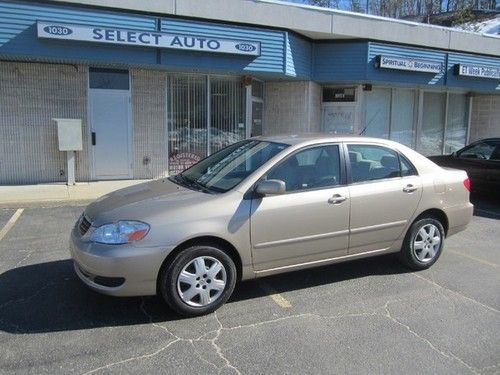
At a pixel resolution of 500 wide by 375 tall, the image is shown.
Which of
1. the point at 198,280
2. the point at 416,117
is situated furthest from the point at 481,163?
the point at 198,280

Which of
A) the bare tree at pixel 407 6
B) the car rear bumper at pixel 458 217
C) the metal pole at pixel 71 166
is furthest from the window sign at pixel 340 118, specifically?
the bare tree at pixel 407 6

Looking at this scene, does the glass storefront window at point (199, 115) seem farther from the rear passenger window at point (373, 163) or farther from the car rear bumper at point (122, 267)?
the car rear bumper at point (122, 267)

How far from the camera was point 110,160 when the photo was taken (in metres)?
11.4

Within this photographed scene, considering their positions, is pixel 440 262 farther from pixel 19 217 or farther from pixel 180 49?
pixel 180 49

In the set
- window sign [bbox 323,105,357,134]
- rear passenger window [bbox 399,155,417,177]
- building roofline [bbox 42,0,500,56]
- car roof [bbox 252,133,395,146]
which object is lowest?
rear passenger window [bbox 399,155,417,177]

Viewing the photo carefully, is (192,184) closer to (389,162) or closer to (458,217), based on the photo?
(389,162)

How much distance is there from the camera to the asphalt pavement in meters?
3.42

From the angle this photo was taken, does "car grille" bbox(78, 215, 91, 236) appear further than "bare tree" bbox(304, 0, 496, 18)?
No

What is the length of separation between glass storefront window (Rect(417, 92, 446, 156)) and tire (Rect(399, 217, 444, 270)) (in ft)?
36.5

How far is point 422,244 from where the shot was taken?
212 inches

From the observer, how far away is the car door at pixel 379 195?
16.1 ft

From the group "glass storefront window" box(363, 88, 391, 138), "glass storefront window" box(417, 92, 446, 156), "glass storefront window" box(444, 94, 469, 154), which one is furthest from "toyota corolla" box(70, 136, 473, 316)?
"glass storefront window" box(444, 94, 469, 154)

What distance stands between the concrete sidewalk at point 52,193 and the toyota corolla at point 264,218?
473 centimetres

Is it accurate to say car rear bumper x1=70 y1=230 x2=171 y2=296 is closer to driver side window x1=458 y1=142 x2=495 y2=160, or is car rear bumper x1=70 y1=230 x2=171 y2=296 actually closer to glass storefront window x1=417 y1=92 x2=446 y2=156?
driver side window x1=458 y1=142 x2=495 y2=160
